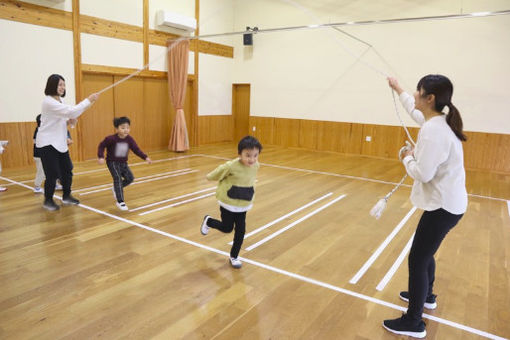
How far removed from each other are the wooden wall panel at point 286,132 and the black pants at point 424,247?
821 centimetres

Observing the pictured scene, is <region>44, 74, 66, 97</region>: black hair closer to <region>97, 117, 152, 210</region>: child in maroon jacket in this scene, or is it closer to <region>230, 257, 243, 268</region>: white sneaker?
<region>97, 117, 152, 210</region>: child in maroon jacket

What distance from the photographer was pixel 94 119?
7594 mm

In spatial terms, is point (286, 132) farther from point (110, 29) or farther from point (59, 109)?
point (59, 109)

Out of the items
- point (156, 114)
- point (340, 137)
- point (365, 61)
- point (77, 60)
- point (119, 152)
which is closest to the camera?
point (119, 152)

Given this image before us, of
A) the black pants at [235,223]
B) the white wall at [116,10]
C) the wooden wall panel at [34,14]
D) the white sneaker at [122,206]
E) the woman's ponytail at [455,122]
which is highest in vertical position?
the white wall at [116,10]

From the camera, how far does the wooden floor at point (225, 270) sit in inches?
88.3

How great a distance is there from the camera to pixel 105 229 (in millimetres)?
3758

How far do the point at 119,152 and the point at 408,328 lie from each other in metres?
3.41

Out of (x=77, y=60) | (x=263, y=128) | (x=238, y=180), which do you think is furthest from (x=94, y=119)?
(x=238, y=180)

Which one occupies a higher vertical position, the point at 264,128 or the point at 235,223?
the point at 264,128

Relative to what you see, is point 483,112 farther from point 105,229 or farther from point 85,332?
point 85,332

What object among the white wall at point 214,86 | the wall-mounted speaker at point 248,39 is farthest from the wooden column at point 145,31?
the wall-mounted speaker at point 248,39

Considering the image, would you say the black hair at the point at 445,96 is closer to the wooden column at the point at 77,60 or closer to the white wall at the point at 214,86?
the wooden column at the point at 77,60

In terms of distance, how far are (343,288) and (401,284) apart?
1.55ft
